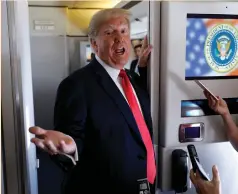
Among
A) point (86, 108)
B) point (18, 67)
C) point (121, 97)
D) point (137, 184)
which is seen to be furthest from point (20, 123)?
point (137, 184)

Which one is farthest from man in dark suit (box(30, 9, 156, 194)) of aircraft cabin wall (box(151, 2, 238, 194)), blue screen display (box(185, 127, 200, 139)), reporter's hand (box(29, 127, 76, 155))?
reporter's hand (box(29, 127, 76, 155))

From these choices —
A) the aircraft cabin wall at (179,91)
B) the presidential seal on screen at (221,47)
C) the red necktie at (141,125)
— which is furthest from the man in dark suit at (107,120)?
the presidential seal on screen at (221,47)

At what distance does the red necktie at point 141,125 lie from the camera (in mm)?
1540

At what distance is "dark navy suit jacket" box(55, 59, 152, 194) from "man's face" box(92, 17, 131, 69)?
83mm

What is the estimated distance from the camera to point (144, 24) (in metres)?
1.68

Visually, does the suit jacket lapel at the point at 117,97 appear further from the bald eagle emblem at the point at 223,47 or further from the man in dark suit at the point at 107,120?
the bald eagle emblem at the point at 223,47

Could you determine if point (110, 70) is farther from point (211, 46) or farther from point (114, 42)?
point (211, 46)

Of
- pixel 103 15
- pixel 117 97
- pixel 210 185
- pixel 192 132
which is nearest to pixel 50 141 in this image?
pixel 117 97

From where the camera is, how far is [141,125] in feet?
5.06

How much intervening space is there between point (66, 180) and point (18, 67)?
0.71 meters

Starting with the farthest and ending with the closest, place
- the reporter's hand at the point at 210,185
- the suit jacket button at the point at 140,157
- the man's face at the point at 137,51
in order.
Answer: the man's face at the point at 137,51
the suit jacket button at the point at 140,157
the reporter's hand at the point at 210,185

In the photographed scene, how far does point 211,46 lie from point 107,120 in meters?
0.73

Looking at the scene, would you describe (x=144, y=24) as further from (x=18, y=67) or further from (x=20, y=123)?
(x=20, y=123)

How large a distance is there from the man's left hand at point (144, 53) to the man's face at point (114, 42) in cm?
12
